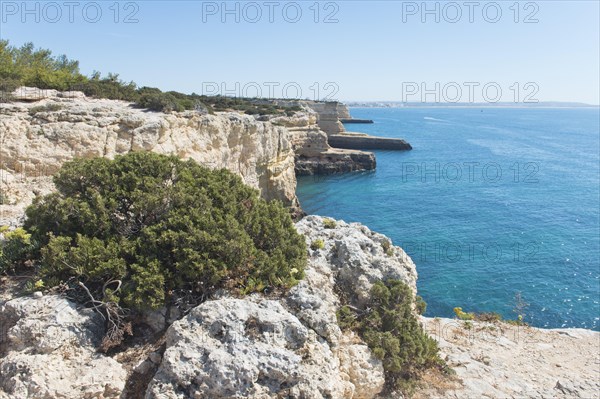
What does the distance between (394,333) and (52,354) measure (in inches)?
327

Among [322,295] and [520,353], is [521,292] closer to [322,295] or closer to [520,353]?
[520,353]

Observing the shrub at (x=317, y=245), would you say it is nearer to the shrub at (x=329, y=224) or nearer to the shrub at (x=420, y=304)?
the shrub at (x=329, y=224)

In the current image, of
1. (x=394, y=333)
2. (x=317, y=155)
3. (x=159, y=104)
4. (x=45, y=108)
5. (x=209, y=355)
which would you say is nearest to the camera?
(x=209, y=355)

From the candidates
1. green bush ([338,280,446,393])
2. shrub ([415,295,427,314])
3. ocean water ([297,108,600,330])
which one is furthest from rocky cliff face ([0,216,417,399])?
ocean water ([297,108,600,330])

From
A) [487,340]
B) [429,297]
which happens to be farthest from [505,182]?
[487,340]

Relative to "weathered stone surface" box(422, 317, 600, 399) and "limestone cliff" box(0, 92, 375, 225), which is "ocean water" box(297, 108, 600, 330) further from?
"limestone cliff" box(0, 92, 375, 225)

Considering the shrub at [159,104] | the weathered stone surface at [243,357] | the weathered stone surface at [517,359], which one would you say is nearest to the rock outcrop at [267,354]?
the weathered stone surface at [243,357]

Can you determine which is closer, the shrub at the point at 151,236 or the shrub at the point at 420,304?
the shrub at the point at 151,236

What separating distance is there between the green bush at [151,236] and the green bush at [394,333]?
8.21 ft

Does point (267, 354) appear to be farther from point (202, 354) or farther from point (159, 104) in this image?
point (159, 104)

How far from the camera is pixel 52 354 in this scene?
7.68 metres

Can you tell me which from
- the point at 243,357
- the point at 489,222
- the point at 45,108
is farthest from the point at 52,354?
the point at 489,222

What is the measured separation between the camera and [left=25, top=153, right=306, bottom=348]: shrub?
8.84 meters

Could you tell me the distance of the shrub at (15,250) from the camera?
967 cm
